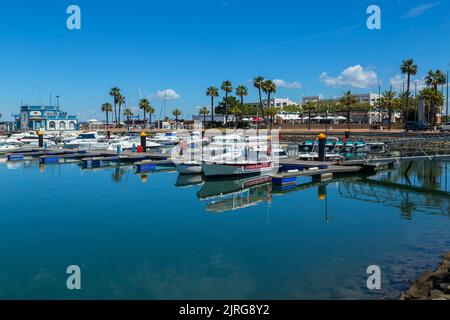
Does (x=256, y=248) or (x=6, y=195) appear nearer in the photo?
(x=256, y=248)

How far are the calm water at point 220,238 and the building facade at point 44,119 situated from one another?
9470cm

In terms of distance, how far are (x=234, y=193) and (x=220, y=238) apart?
39.6ft

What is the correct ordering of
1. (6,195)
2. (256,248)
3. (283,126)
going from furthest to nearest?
1. (283,126)
2. (6,195)
3. (256,248)

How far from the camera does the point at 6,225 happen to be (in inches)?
923

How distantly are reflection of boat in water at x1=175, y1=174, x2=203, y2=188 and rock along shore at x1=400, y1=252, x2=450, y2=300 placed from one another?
2416cm

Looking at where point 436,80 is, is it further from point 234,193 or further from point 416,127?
point 234,193

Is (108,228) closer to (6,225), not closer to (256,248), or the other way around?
(6,225)

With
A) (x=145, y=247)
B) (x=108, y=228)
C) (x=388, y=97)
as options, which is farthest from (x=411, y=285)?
(x=388, y=97)

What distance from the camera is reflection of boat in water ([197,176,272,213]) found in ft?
93.1

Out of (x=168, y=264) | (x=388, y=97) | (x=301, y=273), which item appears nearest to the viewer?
(x=301, y=273)

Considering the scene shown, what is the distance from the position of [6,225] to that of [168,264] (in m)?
11.8

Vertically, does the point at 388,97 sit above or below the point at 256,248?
above

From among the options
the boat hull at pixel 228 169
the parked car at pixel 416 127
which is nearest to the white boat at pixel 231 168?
the boat hull at pixel 228 169

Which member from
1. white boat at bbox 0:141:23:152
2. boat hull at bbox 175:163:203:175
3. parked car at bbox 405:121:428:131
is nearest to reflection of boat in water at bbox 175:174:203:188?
boat hull at bbox 175:163:203:175
